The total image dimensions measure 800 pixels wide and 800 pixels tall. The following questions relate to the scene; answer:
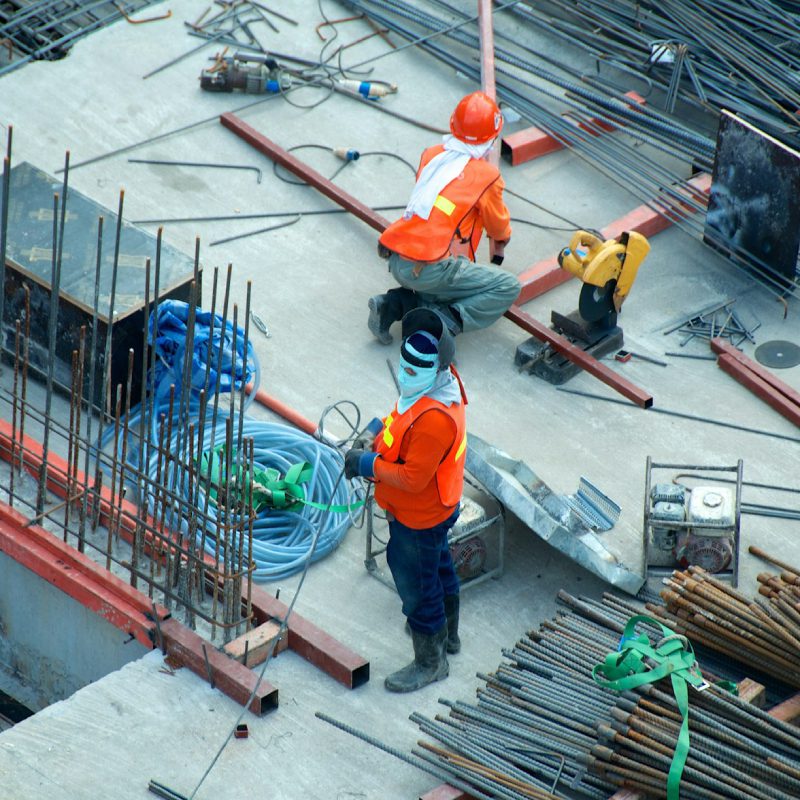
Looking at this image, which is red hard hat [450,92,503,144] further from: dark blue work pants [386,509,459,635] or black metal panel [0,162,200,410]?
dark blue work pants [386,509,459,635]

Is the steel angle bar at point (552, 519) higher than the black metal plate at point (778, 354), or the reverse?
the steel angle bar at point (552, 519)

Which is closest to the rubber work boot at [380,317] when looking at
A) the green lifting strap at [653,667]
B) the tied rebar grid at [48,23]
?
the green lifting strap at [653,667]

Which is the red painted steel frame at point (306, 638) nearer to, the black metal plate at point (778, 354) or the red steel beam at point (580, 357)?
the red steel beam at point (580, 357)

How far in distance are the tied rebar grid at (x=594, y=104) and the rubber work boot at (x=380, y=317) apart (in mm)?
2303

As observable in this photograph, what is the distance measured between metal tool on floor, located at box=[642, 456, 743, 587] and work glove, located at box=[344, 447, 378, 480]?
1844 mm

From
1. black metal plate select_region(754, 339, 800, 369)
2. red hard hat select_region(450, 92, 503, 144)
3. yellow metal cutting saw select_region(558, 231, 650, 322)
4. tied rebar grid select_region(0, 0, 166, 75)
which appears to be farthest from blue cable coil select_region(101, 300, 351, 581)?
tied rebar grid select_region(0, 0, 166, 75)

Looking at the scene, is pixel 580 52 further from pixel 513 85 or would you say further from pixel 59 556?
pixel 59 556

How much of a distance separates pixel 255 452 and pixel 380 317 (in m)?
1.63

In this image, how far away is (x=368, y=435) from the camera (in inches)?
428

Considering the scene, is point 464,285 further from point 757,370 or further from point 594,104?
point 594,104

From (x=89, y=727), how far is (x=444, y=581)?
204 centimetres

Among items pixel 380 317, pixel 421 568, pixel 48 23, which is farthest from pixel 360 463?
pixel 48 23

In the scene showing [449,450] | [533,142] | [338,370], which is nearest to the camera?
[449,450]

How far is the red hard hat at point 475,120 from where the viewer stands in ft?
38.8
